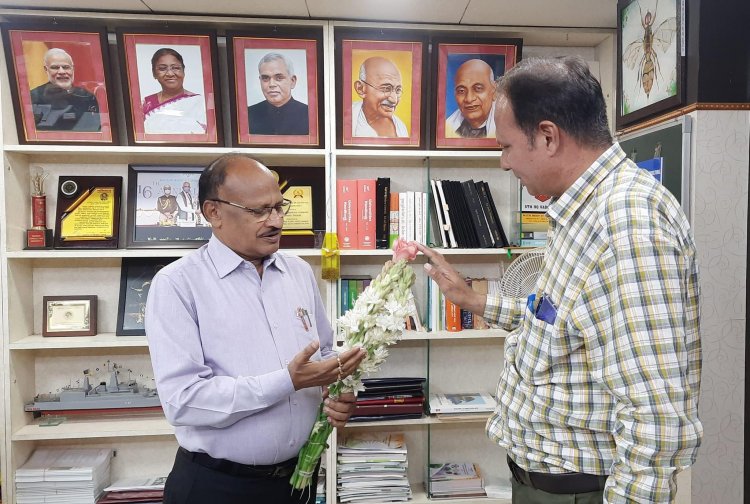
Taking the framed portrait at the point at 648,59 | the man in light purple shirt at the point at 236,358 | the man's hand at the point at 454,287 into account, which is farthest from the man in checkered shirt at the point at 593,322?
the framed portrait at the point at 648,59

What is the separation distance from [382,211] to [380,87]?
66cm

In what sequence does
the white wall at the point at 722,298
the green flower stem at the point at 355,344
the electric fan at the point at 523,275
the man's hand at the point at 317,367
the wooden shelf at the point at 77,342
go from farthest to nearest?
the wooden shelf at the point at 77,342 < the electric fan at the point at 523,275 < the white wall at the point at 722,298 < the green flower stem at the point at 355,344 < the man's hand at the point at 317,367

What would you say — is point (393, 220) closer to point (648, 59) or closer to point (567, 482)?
point (648, 59)

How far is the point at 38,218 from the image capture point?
286cm

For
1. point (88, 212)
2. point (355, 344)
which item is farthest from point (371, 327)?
point (88, 212)

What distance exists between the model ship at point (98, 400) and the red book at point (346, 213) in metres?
1.30

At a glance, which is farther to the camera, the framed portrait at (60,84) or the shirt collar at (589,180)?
the framed portrait at (60,84)

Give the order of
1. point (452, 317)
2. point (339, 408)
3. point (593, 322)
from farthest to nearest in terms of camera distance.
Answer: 1. point (452, 317)
2. point (339, 408)
3. point (593, 322)

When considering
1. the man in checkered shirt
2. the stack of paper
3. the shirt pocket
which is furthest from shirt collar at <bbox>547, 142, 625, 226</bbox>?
the stack of paper

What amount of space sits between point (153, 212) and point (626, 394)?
2589 millimetres

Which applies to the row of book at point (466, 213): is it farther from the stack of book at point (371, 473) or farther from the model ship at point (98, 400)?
the model ship at point (98, 400)

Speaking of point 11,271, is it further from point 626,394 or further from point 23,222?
point 626,394

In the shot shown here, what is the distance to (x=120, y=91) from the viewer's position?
2.95 metres

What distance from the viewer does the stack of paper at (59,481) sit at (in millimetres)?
2766
